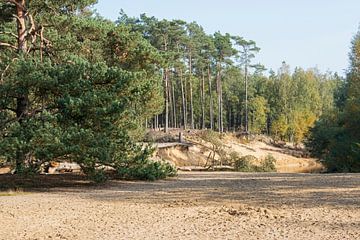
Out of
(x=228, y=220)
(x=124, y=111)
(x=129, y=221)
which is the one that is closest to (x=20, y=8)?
(x=124, y=111)

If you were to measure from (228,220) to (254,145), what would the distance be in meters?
47.1

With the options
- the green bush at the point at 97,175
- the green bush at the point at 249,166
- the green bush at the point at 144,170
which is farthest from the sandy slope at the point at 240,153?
the green bush at the point at 97,175

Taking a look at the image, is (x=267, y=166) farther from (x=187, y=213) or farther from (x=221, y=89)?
(x=221, y=89)

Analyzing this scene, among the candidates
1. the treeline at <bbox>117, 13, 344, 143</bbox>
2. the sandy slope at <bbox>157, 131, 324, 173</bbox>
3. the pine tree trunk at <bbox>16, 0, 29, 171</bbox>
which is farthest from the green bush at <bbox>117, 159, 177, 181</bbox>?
the treeline at <bbox>117, 13, 344, 143</bbox>

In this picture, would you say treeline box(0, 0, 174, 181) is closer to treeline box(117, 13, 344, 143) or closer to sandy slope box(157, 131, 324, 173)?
sandy slope box(157, 131, 324, 173)

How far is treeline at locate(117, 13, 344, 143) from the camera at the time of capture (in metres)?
57.2

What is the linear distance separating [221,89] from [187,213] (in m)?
66.1

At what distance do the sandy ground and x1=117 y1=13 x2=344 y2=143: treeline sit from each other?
39.1 meters

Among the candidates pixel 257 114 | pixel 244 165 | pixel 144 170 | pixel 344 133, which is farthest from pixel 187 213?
pixel 257 114

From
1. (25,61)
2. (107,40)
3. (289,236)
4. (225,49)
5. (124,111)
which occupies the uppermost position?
(225,49)

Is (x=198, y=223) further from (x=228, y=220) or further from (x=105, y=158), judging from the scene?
(x=105, y=158)

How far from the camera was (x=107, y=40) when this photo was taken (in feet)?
59.0

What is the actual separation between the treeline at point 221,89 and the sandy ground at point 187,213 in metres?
39.1

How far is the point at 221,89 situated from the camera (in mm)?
74875
